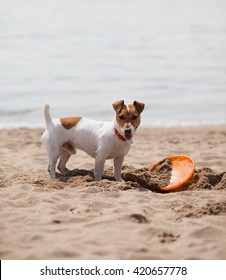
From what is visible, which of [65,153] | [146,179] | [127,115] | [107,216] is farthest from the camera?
[65,153]

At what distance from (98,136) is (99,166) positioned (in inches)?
13.4

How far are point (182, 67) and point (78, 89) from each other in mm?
4431

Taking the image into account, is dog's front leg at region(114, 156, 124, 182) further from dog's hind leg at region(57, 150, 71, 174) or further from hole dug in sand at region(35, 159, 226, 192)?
dog's hind leg at region(57, 150, 71, 174)

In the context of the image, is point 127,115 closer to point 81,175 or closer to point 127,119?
point 127,119

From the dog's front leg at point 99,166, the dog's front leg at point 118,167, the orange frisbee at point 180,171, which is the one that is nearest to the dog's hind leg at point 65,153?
the dog's front leg at point 99,166

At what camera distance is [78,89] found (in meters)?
14.3

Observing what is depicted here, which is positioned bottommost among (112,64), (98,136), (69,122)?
(98,136)

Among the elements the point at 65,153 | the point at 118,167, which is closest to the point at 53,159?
the point at 65,153

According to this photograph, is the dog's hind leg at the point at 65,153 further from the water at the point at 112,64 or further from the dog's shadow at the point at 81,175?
the water at the point at 112,64

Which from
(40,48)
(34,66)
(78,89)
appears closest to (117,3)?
(40,48)

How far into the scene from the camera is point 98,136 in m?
5.84

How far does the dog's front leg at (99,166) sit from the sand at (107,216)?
0.27 feet

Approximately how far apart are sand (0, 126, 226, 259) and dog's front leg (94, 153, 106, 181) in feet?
0.27
